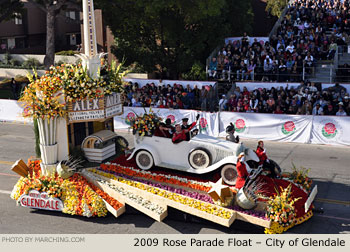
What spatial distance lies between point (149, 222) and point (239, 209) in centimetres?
250

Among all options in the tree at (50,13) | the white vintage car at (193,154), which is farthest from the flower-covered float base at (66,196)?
the tree at (50,13)

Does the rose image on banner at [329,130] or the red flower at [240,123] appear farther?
the red flower at [240,123]

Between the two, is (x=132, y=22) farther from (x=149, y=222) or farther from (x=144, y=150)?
(x=149, y=222)

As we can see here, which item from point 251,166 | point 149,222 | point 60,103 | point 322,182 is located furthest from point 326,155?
point 60,103

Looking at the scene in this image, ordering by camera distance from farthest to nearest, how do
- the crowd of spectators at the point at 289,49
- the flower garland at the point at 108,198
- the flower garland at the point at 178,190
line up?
the crowd of spectators at the point at 289,49 → the flower garland at the point at 108,198 → the flower garland at the point at 178,190

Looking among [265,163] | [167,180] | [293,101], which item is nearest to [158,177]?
[167,180]

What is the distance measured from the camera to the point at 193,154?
44.9 feet

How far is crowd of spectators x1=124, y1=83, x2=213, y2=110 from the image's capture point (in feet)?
79.3

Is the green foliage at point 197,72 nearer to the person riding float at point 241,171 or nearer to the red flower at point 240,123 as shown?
the red flower at point 240,123

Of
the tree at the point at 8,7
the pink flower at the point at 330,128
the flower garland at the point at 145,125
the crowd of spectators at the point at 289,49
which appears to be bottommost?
the pink flower at the point at 330,128

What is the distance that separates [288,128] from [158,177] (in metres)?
9.25

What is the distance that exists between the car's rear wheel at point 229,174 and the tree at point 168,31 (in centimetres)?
1723

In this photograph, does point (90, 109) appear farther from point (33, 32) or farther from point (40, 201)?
point (33, 32)

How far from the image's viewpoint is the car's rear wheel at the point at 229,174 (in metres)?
13.0
